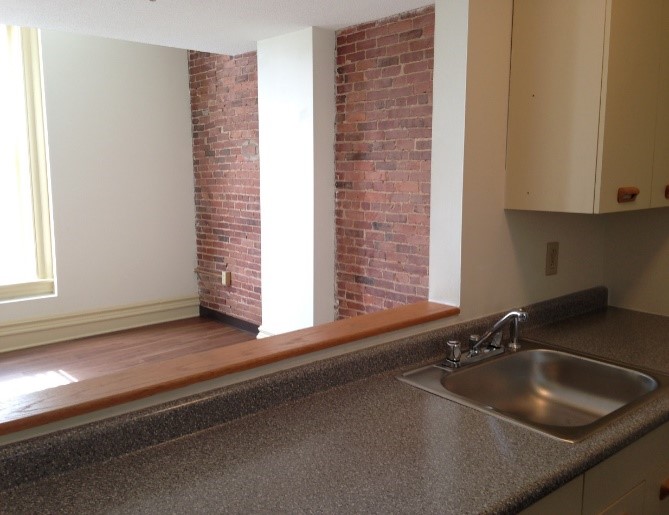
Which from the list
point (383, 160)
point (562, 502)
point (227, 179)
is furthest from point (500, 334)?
point (227, 179)

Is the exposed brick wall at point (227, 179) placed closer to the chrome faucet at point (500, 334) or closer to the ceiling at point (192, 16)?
the ceiling at point (192, 16)

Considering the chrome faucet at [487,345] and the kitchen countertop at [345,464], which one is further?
the chrome faucet at [487,345]

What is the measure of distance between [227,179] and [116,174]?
0.96 metres

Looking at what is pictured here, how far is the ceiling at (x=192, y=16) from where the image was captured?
3.28 meters

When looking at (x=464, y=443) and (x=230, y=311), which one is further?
(x=230, y=311)

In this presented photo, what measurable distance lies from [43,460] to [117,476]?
142 millimetres

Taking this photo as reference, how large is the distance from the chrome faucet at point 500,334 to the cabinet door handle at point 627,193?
1.60ft

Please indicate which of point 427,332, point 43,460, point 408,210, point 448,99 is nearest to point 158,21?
point 408,210

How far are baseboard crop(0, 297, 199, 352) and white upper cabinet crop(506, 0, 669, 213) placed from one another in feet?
13.5

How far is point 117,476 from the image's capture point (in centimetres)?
117

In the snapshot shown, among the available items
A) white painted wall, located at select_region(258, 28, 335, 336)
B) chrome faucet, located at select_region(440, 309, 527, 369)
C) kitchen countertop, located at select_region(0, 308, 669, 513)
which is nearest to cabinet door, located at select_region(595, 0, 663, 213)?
chrome faucet, located at select_region(440, 309, 527, 369)

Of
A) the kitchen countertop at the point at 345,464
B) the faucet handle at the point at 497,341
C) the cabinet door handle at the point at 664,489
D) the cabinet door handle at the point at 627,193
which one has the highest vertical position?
the cabinet door handle at the point at 627,193

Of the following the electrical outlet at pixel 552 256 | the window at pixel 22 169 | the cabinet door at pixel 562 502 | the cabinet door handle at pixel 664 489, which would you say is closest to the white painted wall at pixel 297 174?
the window at pixel 22 169

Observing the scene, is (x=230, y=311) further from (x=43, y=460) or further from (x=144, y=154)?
(x=43, y=460)
